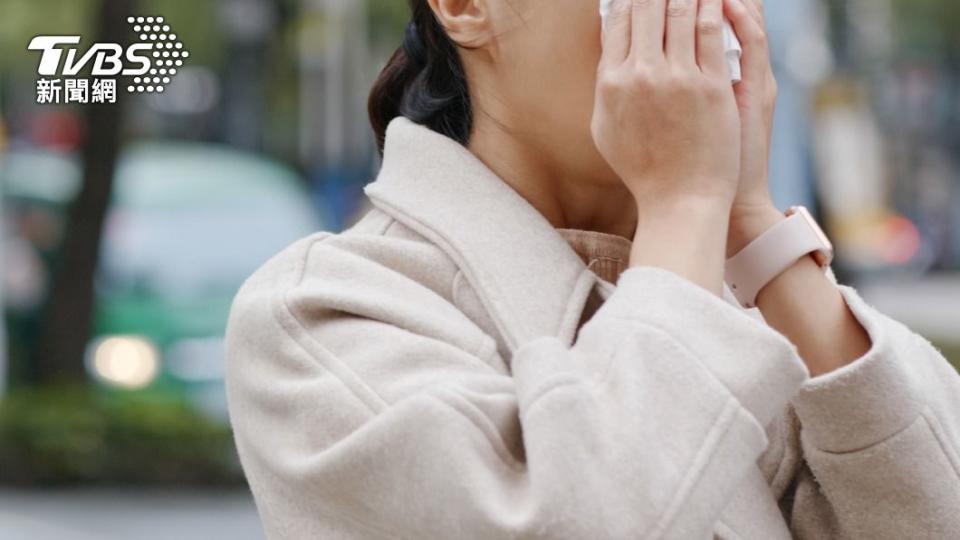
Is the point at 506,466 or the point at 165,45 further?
the point at 165,45

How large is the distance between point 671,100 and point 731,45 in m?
0.10

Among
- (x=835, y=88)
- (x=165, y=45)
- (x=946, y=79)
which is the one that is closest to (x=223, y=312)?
(x=165, y=45)

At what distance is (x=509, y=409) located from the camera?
64.8 inches

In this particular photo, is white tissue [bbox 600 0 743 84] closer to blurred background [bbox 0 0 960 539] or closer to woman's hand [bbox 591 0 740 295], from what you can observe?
woman's hand [bbox 591 0 740 295]

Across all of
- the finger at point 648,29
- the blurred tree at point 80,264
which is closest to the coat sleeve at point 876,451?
the finger at point 648,29

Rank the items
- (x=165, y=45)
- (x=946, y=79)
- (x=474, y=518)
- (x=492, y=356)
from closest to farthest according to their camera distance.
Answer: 1. (x=474, y=518)
2. (x=492, y=356)
3. (x=165, y=45)
4. (x=946, y=79)

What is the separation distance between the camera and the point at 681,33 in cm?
172

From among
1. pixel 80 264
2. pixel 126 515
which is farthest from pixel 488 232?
pixel 80 264

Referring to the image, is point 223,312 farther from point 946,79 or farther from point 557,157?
point 946,79

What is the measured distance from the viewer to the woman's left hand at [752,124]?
1.80 metres

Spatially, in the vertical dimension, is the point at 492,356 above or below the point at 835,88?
above

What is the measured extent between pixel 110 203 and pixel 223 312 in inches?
45.9

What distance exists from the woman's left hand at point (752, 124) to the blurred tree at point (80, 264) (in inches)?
375

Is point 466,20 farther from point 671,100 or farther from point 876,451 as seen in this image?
point 876,451
